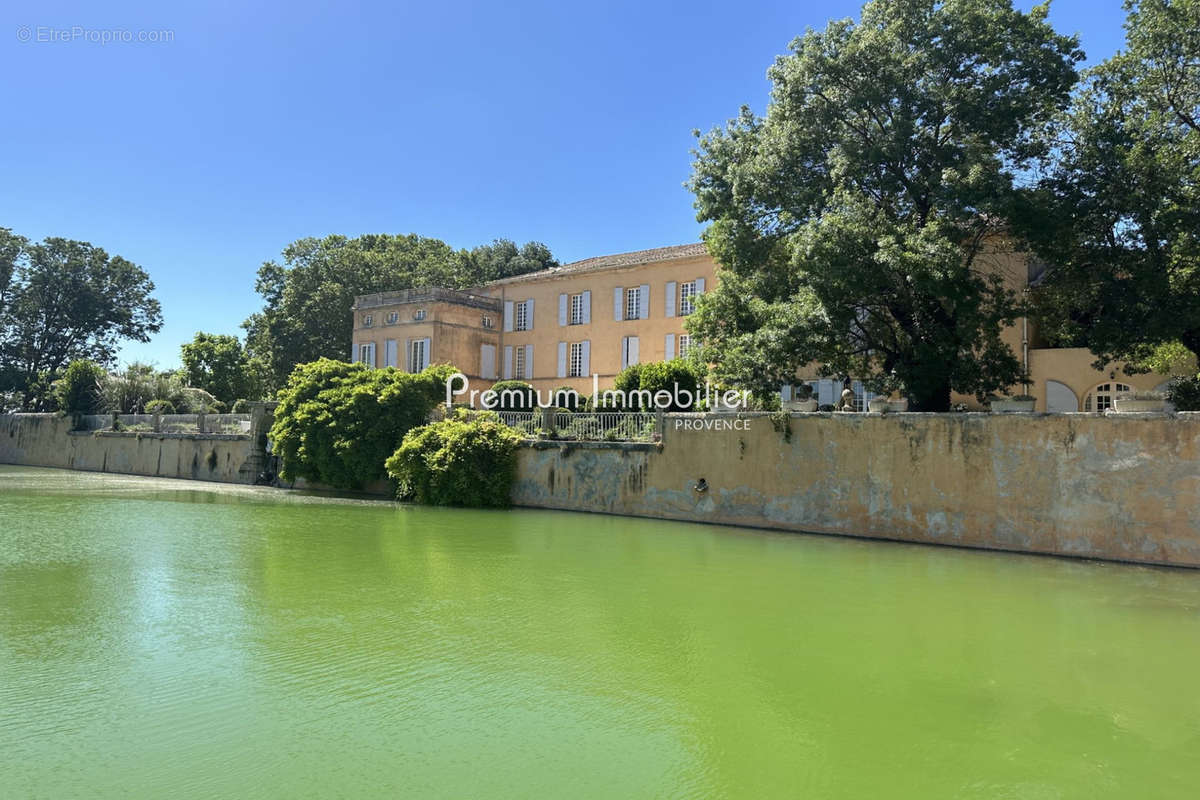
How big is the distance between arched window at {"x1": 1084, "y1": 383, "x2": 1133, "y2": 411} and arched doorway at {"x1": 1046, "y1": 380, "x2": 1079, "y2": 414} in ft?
1.02

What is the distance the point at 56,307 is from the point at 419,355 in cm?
3113

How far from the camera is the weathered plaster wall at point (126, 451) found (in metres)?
31.5

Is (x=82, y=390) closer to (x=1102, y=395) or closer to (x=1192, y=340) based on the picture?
(x=1102, y=395)

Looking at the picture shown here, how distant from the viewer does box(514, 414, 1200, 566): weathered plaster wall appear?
1455cm

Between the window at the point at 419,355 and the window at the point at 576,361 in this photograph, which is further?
the window at the point at 419,355

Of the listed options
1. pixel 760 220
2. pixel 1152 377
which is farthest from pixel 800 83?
pixel 1152 377

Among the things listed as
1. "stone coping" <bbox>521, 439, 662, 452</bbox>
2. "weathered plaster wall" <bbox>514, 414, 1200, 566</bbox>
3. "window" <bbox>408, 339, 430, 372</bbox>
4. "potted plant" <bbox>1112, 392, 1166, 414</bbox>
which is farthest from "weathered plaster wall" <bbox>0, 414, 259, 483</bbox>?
"potted plant" <bbox>1112, 392, 1166, 414</bbox>

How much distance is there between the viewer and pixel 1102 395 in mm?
21500

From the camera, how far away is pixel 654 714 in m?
6.64

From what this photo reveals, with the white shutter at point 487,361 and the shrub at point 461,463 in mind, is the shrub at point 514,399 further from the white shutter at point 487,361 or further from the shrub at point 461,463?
the white shutter at point 487,361

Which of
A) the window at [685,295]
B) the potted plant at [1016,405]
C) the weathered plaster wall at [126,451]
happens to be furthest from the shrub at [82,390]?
the potted plant at [1016,405]

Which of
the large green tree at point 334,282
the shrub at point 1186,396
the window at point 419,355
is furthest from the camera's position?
the large green tree at point 334,282

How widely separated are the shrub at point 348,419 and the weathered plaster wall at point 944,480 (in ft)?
22.7

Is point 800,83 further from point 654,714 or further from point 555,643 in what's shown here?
point 654,714
